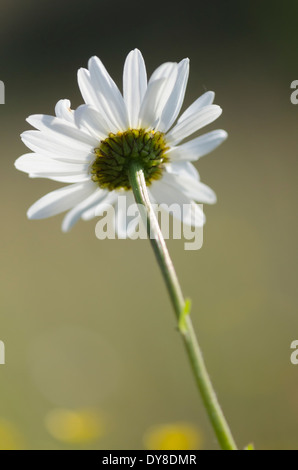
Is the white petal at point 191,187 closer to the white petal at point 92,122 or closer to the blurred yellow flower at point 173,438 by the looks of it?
the white petal at point 92,122

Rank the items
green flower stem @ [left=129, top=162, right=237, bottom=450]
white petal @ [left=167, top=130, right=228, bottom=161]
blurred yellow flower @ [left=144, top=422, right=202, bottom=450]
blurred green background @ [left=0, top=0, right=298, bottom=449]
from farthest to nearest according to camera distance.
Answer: blurred green background @ [left=0, top=0, right=298, bottom=449] < blurred yellow flower @ [left=144, top=422, right=202, bottom=450] < white petal @ [left=167, top=130, right=228, bottom=161] < green flower stem @ [left=129, top=162, right=237, bottom=450]

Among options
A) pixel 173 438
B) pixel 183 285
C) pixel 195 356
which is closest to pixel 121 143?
pixel 195 356

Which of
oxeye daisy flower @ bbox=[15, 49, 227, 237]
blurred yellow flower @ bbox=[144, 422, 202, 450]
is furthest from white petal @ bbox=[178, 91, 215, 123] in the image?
blurred yellow flower @ bbox=[144, 422, 202, 450]

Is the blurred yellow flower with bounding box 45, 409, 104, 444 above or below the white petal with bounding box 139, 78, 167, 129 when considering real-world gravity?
below

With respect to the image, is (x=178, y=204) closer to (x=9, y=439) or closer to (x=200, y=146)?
(x=200, y=146)

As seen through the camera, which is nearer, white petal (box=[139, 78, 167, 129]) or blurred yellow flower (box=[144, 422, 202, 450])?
white petal (box=[139, 78, 167, 129])

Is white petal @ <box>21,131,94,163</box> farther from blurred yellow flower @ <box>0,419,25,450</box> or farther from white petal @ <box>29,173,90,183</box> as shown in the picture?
blurred yellow flower @ <box>0,419,25,450</box>

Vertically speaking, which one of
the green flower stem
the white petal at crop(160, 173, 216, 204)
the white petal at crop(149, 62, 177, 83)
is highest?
the white petal at crop(149, 62, 177, 83)

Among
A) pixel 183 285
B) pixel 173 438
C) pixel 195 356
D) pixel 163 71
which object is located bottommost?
pixel 195 356
